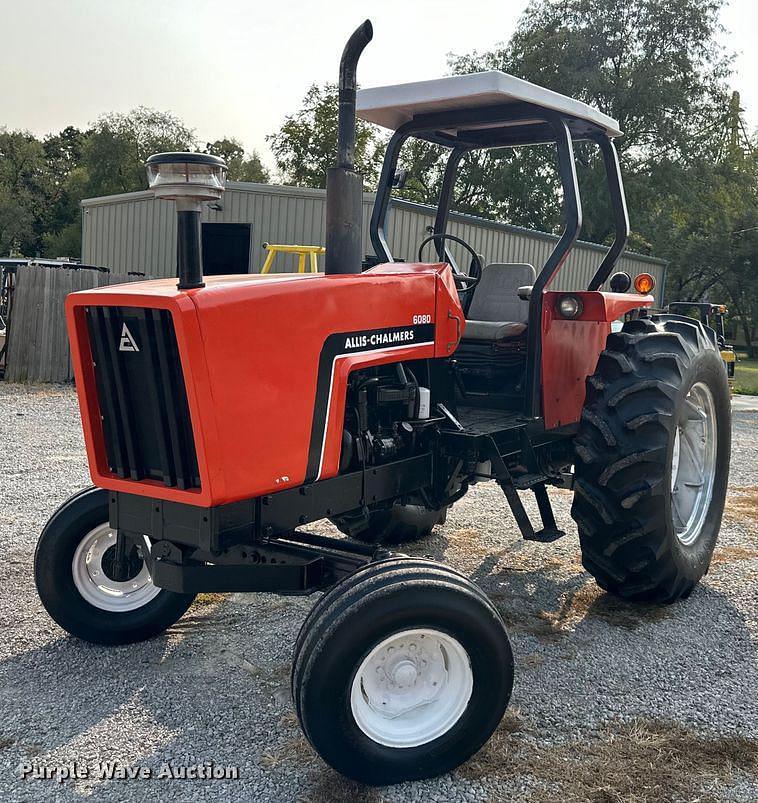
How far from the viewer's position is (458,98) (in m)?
3.55

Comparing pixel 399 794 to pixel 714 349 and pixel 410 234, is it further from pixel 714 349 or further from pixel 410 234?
pixel 410 234

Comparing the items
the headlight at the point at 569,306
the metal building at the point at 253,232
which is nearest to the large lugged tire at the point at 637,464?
the headlight at the point at 569,306

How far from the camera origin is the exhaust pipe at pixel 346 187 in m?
2.75

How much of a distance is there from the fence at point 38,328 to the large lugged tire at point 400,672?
33.7ft

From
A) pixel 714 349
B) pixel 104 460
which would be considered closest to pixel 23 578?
pixel 104 460

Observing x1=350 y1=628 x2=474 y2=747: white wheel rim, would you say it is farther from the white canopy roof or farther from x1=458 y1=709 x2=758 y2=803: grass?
the white canopy roof

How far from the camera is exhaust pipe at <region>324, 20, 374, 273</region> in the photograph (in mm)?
2748

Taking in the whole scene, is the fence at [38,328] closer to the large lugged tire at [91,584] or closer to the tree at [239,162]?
the large lugged tire at [91,584]

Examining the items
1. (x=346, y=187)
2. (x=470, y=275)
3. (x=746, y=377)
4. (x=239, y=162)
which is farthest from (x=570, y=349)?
(x=239, y=162)

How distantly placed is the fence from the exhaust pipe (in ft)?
Answer: 31.7

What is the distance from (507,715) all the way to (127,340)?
1852 millimetres

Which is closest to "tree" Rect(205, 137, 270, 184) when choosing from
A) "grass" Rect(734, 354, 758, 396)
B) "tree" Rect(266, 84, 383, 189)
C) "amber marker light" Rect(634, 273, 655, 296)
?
"tree" Rect(266, 84, 383, 189)

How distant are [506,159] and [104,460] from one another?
20.6m

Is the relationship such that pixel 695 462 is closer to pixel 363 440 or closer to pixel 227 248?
pixel 363 440
